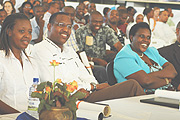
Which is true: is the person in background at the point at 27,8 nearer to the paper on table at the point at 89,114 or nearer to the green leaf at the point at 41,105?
the paper on table at the point at 89,114

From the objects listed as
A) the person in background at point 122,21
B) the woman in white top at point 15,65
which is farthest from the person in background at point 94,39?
the woman in white top at point 15,65

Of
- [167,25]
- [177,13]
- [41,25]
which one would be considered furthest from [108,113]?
[177,13]

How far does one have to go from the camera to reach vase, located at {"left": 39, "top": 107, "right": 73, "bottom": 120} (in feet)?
4.27

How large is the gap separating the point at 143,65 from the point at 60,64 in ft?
2.66

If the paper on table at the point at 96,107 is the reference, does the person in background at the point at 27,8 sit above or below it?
above

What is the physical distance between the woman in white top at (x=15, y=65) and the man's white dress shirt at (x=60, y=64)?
0.44m

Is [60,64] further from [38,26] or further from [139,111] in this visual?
[38,26]

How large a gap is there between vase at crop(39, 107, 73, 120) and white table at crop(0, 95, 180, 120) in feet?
1.22

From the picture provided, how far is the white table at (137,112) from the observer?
1.76m

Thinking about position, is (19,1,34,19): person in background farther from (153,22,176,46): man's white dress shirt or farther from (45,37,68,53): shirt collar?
(45,37,68,53): shirt collar

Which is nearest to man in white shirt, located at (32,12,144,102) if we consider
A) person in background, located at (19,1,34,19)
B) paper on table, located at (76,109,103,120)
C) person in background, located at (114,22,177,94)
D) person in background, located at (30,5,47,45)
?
person in background, located at (114,22,177,94)

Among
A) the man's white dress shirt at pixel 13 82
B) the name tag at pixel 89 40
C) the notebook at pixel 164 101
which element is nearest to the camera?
the notebook at pixel 164 101

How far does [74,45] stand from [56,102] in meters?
4.30

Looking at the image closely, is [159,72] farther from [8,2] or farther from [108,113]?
[8,2]
